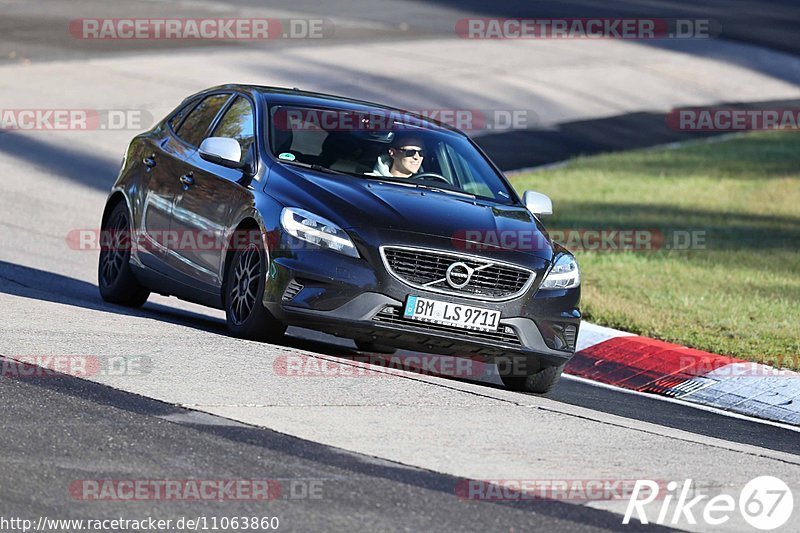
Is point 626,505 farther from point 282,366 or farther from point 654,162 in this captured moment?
point 654,162

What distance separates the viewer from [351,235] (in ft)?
29.7

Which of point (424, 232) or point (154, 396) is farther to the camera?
point (424, 232)

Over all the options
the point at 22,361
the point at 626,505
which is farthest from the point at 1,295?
the point at 626,505

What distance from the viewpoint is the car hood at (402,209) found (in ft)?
30.2

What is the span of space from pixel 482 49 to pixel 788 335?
1927cm

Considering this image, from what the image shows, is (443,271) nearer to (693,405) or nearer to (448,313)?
(448,313)

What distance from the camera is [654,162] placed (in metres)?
22.6

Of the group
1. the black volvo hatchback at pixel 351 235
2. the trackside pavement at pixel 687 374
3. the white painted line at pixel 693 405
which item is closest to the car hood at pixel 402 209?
the black volvo hatchback at pixel 351 235

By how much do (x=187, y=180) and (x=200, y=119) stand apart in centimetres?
86

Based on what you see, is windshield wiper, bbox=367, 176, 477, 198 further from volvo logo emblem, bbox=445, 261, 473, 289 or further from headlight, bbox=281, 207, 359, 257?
volvo logo emblem, bbox=445, 261, 473, 289

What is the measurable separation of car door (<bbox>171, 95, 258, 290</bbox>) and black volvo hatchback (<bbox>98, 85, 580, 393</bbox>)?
0.05 ft

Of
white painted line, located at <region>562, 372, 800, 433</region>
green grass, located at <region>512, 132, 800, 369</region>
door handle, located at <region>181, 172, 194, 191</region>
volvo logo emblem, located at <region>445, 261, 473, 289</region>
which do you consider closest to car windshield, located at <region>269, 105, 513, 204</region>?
door handle, located at <region>181, 172, 194, 191</region>

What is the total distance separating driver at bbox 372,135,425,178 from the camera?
10172 millimetres

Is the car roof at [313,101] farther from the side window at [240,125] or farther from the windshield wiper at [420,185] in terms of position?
the windshield wiper at [420,185]
